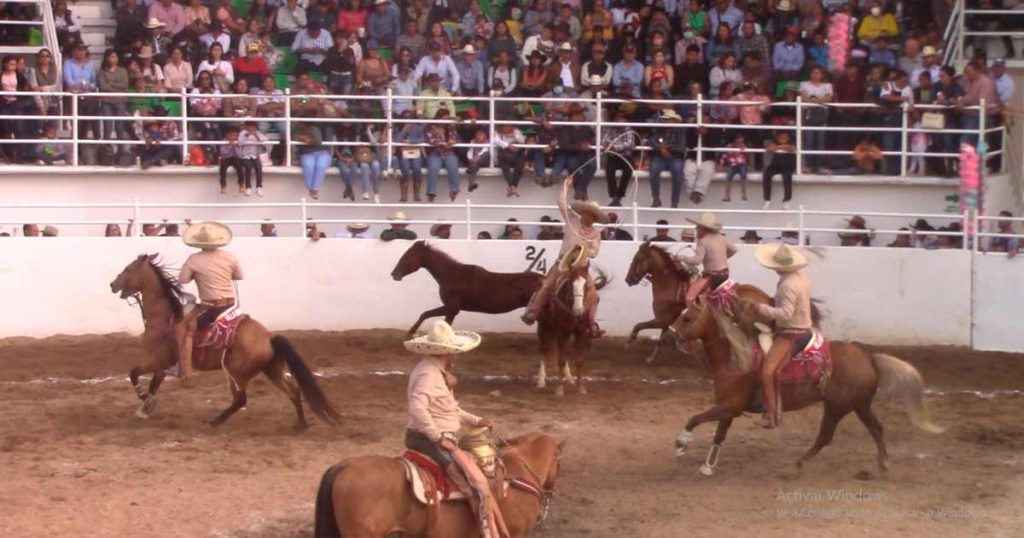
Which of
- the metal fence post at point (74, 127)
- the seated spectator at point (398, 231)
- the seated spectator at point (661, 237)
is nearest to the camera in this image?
the seated spectator at point (398, 231)

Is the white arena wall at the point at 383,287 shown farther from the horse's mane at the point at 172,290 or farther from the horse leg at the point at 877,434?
the horse leg at the point at 877,434

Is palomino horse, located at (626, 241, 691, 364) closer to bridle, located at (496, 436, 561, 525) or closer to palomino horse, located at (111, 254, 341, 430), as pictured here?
palomino horse, located at (111, 254, 341, 430)

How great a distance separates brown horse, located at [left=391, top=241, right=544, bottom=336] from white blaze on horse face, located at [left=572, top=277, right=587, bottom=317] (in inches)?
72.8

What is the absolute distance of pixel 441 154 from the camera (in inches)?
782

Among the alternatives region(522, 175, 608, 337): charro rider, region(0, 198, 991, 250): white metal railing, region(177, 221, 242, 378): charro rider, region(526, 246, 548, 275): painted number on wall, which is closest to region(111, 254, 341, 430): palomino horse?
region(177, 221, 242, 378): charro rider

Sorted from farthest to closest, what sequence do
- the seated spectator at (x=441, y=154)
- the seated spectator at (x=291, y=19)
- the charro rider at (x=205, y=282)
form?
the seated spectator at (x=291, y=19) → the seated spectator at (x=441, y=154) → the charro rider at (x=205, y=282)

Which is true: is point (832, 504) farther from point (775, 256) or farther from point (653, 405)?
point (653, 405)

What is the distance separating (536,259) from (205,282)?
5670mm

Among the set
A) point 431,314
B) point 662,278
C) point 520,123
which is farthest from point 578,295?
point 520,123

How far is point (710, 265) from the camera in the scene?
15789 millimetres

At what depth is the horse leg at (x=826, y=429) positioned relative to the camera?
12148 millimetres

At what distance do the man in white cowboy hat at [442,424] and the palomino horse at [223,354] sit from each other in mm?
3796

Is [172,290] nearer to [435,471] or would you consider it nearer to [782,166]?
[435,471]

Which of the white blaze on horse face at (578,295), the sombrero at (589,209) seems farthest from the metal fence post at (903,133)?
the white blaze on horse face at (578,295)
